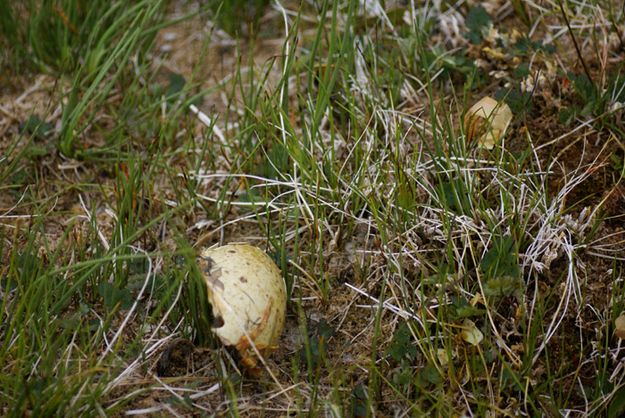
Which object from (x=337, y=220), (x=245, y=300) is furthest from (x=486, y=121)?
(x=245, y=300)

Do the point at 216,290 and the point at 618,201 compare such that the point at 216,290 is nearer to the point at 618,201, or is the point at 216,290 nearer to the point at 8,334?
the point at 8,334

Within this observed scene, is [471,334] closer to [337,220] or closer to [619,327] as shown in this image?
[619,327]

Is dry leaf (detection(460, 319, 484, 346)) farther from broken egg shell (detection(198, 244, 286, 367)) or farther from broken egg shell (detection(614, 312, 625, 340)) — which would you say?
broken egg shell (detection(198, 244, 286, 367))

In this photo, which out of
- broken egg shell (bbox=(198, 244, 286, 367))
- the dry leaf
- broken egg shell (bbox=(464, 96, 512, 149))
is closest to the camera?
broken egg shell (bbox=(198, 244, 286, 367))

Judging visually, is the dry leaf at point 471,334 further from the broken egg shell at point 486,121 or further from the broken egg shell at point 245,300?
the broken egg shell at point 486,121

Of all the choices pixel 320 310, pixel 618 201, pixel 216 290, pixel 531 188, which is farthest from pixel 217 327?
pixel 618 201

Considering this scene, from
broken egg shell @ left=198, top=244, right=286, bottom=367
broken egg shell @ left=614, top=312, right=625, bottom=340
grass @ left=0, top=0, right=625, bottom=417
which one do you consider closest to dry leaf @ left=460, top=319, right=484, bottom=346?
grass @ left=0, top=0, right=625, bottom=417
